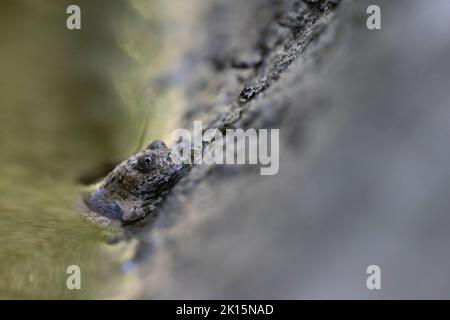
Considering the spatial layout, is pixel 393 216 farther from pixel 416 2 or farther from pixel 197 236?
pixel 416 2

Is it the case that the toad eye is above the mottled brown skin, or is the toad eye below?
above

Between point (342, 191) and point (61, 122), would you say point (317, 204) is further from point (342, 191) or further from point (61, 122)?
point (61, 122)

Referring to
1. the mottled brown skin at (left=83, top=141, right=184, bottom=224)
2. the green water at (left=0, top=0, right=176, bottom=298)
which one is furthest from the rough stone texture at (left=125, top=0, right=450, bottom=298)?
the green water at (left=0, top=0, right=176, bottom=298)

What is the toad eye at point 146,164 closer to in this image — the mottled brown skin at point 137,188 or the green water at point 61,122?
the mottled brown skin at point 137,188

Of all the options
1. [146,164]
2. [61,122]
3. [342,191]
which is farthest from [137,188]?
[342,191]

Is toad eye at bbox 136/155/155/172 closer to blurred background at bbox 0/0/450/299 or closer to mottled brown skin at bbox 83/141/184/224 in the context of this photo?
mottled brown skin at bbox 83/141/184/224

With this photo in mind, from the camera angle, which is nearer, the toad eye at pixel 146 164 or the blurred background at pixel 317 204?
the blurred background at pixel 317 204

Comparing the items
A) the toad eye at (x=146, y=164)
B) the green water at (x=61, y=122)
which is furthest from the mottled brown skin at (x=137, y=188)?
the green water at (x=61, y=122)
